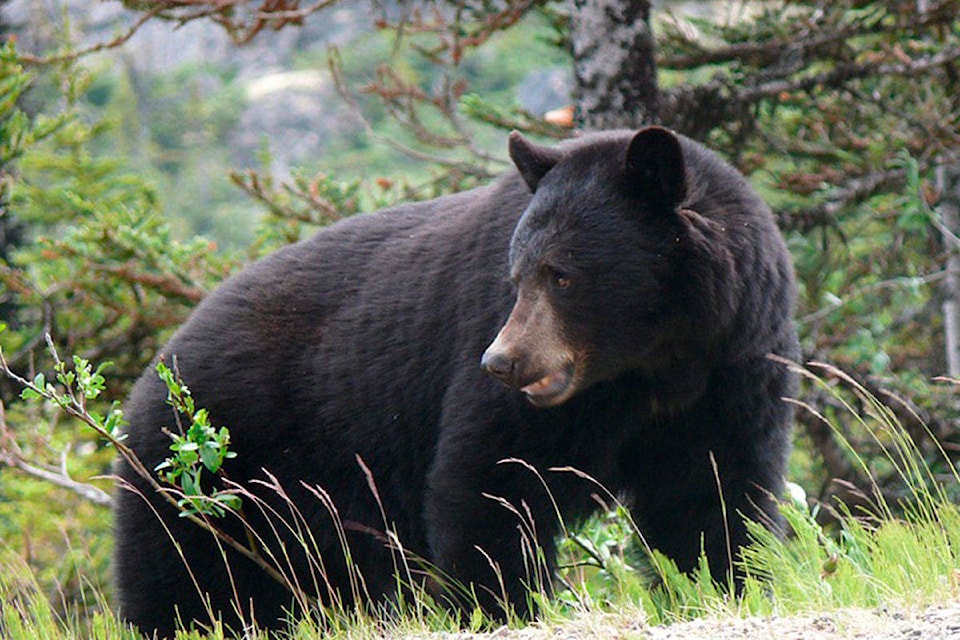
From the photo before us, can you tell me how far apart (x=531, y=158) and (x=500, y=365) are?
2.68ft

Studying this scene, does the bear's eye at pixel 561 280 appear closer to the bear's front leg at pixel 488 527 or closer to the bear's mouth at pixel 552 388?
the bear's mouth at pixel 552 388

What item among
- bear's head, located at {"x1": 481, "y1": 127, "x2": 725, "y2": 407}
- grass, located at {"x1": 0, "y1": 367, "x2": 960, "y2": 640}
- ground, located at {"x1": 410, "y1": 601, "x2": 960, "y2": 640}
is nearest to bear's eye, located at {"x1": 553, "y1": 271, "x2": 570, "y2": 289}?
bear's head, located at {"x1": 481, "y1": 127, "x2": 725, "y2": 407}

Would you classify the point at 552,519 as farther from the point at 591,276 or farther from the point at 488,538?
the point at 591,276

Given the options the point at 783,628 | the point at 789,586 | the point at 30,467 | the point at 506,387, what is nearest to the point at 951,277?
the point at 506,387

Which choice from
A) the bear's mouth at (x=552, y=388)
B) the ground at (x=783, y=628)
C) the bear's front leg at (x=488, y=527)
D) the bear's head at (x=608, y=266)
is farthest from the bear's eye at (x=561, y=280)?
the ground at (x=783, y=628)

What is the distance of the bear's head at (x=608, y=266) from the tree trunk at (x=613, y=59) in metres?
2.06

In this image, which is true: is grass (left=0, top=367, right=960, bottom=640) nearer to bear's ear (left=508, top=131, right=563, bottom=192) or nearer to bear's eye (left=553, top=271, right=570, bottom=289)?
bear's eye (left=553, top=271, right=570, bottom=289)

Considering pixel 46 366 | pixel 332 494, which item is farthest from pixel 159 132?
pixel 332 494

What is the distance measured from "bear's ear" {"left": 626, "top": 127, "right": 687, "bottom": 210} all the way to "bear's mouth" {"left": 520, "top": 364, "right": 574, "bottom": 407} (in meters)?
0.64

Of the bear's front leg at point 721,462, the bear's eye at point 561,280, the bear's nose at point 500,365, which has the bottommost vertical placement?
the bear's front leg at point 721,462

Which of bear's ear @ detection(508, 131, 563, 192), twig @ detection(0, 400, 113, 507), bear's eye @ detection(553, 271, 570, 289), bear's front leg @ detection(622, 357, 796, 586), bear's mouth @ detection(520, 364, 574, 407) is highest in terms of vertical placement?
bear's ear @ detection(508, 131, 563, 192)

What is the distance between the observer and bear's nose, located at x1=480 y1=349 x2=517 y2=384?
12.4 ft

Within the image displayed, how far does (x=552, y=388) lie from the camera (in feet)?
12.9

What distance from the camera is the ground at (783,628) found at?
9.30 ft
